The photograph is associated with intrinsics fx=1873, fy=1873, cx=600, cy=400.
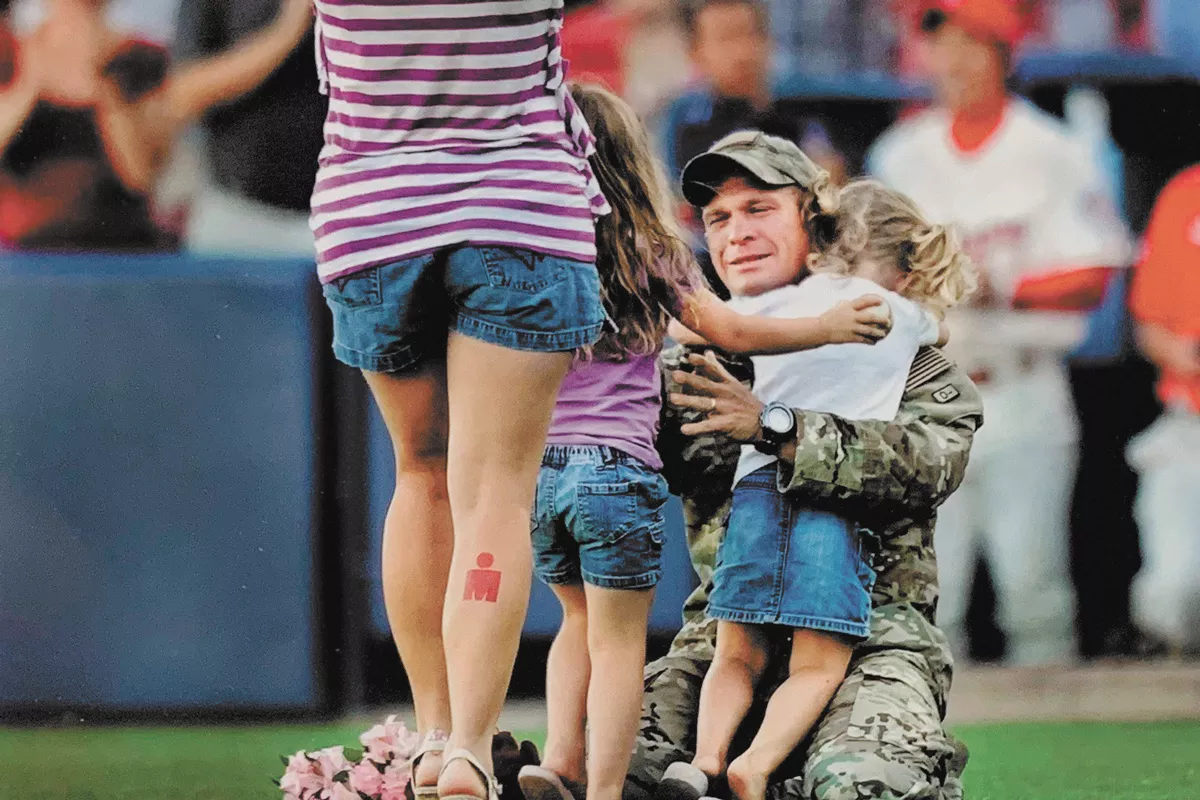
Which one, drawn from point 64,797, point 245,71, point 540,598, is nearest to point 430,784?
point 64,797

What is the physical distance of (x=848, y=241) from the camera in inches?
98.3

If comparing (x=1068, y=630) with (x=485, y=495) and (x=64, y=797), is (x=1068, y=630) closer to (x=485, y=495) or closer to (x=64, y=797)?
(x=64, y=797)

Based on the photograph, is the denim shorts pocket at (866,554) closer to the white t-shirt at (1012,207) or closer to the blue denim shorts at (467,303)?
the blue denim shorts at (467,303)

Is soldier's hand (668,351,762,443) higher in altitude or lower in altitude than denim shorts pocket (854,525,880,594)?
higher

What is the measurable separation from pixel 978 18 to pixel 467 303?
2653 mm

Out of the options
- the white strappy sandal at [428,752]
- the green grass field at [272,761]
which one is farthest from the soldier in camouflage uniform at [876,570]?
the green grass field at [272,761]

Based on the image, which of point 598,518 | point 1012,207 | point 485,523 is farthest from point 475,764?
point 1012,207

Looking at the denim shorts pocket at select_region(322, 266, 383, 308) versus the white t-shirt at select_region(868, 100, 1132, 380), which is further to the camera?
the white t-shirt at select_region(868, 100, 1132, 380)

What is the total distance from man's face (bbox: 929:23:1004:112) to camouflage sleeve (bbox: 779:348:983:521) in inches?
83.7

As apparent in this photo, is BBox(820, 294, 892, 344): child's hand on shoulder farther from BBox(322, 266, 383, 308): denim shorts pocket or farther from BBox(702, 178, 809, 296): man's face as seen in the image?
BBox(322, 266, 383, 308): denim shorts pocket

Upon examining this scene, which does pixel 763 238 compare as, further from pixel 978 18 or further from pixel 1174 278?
pixel 1174 278

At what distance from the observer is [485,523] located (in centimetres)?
215

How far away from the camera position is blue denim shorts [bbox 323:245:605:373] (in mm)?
2133

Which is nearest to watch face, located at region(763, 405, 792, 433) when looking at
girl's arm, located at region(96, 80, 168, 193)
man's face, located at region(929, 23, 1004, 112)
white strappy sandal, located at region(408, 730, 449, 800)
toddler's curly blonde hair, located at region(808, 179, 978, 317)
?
toddler's curly blonde hair, located at region(808, 179, 978, 317)
